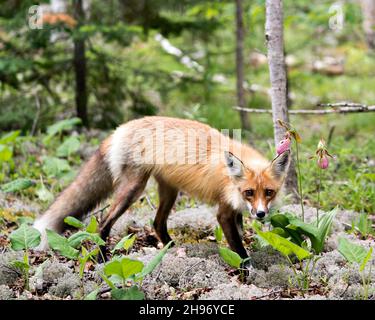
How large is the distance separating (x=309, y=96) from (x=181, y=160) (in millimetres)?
10258

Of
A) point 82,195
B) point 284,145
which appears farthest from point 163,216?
point 284,145

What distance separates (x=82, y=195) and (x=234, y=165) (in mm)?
1735

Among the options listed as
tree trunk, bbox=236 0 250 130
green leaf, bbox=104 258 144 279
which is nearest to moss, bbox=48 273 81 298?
green leaf, bbox=104 258 144 279

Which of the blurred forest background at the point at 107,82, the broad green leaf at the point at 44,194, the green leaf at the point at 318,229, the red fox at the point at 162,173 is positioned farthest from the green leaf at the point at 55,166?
the green leaf at the point at 318,229

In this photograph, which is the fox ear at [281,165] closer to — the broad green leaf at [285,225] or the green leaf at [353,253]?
the broad green leaf at [285,225]

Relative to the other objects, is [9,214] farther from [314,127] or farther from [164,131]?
[314,127]

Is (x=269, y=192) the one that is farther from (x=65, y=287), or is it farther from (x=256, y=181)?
(x=65, y=287)

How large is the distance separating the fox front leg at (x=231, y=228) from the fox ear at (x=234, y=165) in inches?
14.4

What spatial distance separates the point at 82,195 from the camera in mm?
5508

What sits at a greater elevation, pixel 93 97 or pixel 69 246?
pixel 93 97

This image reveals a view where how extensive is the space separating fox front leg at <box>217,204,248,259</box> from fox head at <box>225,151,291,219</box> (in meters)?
0.17

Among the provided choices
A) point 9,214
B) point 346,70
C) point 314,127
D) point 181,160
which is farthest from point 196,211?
point 346,70

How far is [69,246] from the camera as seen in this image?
421cm
